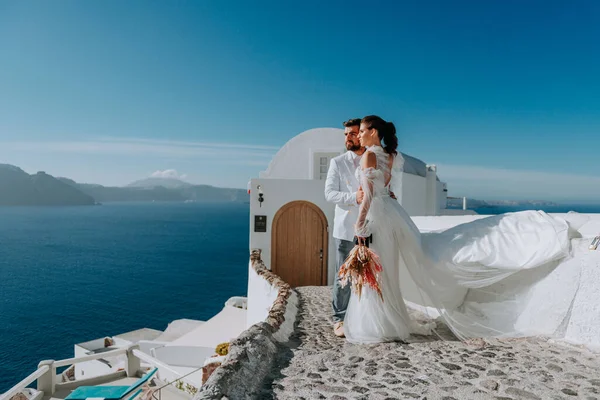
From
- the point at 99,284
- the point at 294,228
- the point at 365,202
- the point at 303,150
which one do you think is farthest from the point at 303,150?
the point at 99,284

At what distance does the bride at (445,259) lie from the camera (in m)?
3.45

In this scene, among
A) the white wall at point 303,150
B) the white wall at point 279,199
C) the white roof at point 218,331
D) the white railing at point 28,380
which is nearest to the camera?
the white railing at point 28,380

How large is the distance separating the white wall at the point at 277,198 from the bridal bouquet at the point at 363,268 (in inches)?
289

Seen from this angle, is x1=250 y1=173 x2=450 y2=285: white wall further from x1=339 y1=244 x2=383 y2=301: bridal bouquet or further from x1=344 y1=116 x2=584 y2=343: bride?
x1=339 y1=244 x2=383 y2=301: bridal bouquet

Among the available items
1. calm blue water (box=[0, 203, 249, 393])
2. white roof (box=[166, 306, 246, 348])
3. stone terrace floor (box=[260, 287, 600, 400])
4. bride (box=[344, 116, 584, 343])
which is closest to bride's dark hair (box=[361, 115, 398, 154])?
bride (box=[344, 116, 584, 343])

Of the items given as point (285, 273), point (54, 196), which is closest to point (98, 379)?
point (285, 273)

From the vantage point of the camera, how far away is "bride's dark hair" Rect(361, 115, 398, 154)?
3.60m

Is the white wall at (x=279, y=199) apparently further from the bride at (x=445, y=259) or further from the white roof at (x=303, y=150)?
the bride at (x=445, y=259)

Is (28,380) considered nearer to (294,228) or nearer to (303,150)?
(294,228)

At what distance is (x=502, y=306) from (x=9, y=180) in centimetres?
19699

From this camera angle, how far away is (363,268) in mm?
3361

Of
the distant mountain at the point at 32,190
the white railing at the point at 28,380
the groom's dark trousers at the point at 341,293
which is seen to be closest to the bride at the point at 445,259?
the groom's dark trousers at the point at 341,293

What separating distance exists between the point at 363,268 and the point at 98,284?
51.0 m

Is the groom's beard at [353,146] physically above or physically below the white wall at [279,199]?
above
